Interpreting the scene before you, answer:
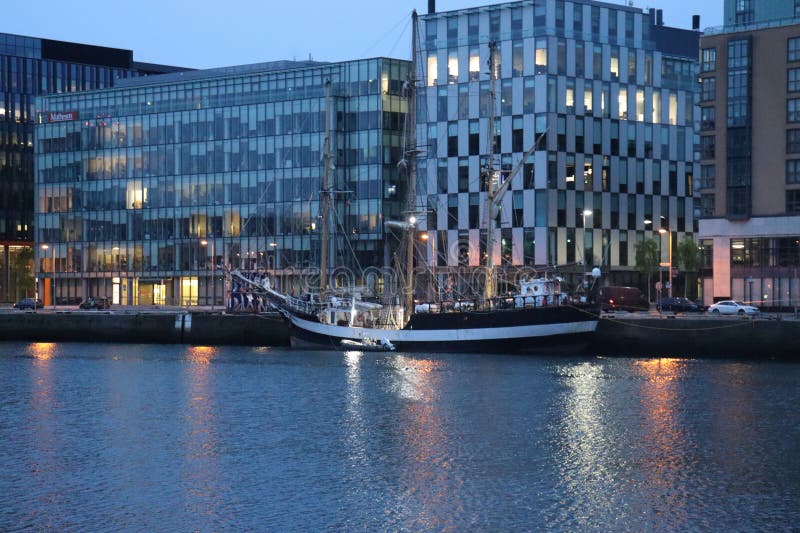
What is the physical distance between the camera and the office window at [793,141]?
358ft

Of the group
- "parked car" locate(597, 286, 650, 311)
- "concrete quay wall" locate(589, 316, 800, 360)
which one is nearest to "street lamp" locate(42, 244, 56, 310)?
"parked car" locate(597, 286, 650, 311)

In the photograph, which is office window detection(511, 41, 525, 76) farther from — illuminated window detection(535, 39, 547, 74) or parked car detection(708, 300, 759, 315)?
parked car detection(708, 300, 759, 315)

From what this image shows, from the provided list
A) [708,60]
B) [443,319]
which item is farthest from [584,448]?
[708,60]

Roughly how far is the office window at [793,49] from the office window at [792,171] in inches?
373

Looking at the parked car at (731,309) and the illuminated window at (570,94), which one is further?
the illuminated window at (570,94)

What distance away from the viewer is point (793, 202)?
109562mm

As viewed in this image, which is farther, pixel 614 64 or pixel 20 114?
pixel 20 114

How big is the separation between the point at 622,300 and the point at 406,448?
214 feet

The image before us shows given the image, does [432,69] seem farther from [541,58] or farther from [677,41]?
[677,41]

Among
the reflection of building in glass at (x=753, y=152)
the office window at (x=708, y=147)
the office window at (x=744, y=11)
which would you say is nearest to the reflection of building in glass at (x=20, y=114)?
the office window at (x=708, y=147)

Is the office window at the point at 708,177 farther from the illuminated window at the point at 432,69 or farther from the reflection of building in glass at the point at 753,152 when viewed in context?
the illuminated window at the point at 432,69

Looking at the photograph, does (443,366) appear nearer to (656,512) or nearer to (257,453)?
(257,453)

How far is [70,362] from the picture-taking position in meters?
86.0

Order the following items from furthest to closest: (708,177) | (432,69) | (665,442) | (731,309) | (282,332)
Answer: (432,69)
(708,177)
(282,332)
(731,309)
(665,442)
